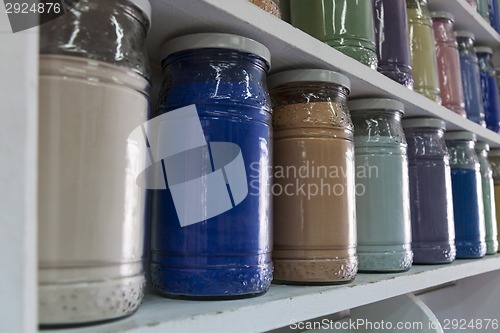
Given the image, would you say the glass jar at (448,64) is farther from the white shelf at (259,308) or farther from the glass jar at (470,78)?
the white shelf at (259,308)

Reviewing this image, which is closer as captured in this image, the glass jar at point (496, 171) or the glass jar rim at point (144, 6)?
the glass jar rim at point (144, 6)

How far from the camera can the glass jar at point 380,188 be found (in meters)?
0.64

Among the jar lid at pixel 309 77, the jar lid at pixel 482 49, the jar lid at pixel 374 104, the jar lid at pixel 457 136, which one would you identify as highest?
the jar lid at pixel 482 49

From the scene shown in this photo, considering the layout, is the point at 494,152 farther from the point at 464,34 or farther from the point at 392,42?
the point at 392,42

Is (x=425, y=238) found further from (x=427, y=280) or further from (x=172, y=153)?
(x=172, y=153)

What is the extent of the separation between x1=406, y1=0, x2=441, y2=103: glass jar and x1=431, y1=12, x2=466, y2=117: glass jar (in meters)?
0.07

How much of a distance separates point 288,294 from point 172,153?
18 cm

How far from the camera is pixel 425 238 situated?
769 mm

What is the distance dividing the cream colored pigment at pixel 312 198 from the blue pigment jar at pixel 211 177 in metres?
0.07

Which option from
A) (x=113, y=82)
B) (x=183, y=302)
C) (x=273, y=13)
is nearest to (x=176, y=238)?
(x=183, y=302)

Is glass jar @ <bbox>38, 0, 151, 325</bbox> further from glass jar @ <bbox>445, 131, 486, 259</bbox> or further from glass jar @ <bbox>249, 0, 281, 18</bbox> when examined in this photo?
glass jar @ <bbox>445, 131, 486, 259</bbox>

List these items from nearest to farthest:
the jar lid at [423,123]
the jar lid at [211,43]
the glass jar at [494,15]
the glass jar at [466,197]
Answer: the jar lid at [211,43] → the jar lid at [423,123] → the glass jar at [466,197] → the glass jar at [494,15]
